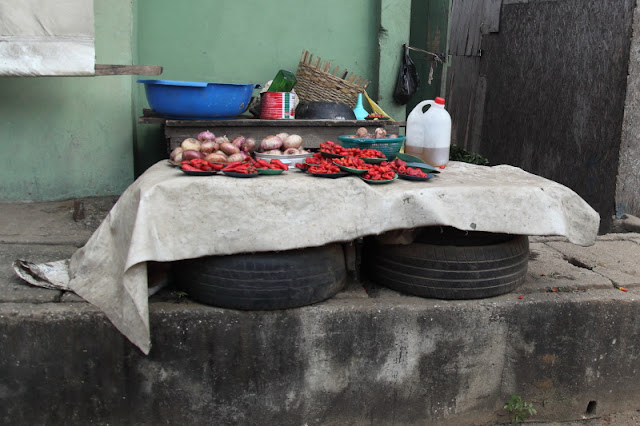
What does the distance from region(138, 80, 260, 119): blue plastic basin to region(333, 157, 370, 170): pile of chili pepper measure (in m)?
1.29

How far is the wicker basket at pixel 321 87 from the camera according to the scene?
453cm

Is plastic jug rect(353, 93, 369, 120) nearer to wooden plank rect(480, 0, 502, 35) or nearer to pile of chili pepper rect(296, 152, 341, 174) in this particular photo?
pile of chili pepper rect(296, 152, 341, 174)

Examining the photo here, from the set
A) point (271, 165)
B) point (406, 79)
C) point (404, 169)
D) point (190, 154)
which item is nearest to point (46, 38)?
point (190, 154)

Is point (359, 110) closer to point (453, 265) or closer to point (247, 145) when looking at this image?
point (247, 145)

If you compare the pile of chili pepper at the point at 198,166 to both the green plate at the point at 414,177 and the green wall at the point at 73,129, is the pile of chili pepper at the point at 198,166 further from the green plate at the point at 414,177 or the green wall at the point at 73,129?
the green wall at the point at 73,129

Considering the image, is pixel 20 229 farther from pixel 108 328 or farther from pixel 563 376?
pixel 563 376

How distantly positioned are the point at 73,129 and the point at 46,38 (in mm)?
814

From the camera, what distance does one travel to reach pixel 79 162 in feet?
14.0

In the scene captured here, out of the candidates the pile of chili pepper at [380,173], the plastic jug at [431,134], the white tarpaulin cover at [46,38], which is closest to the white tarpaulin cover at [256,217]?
the pile of chili pepper at [380,173]

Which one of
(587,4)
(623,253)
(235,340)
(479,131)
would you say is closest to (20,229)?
(235,340)

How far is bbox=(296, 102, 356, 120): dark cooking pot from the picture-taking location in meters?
4.26

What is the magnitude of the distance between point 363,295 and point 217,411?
0.90 metres

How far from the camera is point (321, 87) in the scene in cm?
455

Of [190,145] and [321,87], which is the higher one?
[321,87]
